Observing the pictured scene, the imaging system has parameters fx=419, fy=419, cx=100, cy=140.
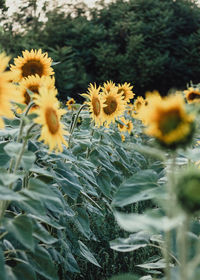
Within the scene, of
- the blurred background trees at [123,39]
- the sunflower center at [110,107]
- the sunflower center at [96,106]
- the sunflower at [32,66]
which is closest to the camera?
the sunflower at [32,66]

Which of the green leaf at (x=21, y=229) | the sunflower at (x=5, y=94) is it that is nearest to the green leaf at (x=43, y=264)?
the green leaf at (x=21, y=229)

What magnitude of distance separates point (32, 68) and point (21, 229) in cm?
146

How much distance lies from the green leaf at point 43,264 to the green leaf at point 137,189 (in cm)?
40

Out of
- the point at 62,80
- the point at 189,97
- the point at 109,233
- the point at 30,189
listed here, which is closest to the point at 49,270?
the point at 30,189

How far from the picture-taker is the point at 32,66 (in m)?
2.36

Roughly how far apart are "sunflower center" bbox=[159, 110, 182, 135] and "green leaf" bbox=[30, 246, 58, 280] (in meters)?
0.69

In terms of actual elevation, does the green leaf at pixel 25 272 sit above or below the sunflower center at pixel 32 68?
below

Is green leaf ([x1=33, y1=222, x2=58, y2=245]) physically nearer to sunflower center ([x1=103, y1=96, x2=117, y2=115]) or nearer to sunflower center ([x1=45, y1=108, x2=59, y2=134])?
sunflower center ([x1=45, y1=108, x2=59, y2=134])

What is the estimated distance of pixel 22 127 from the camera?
124cm

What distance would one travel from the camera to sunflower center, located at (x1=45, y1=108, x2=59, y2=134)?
1.18m

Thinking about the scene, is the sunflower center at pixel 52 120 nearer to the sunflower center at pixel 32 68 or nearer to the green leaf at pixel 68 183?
the green leaf at pixel 68 183

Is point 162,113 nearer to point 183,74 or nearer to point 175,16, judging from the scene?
point 183,74

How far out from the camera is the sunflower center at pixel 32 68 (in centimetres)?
233

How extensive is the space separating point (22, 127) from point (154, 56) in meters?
15.2
